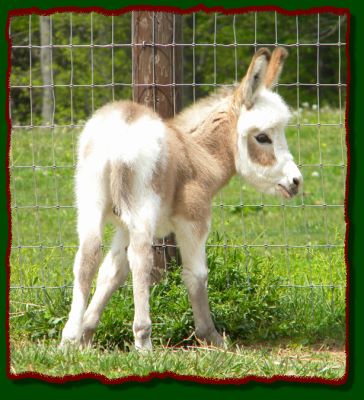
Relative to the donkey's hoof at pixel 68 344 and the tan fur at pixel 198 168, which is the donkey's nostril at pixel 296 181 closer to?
the tan fur at pixel 198 168

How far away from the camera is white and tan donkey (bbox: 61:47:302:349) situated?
5.69 m

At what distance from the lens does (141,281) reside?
224 inches

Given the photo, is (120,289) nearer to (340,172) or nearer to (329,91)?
(340,172)

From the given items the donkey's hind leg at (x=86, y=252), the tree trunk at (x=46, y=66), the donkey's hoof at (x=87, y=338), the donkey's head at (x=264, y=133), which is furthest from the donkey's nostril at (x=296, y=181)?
the tree trunk at (x=46, y=66)

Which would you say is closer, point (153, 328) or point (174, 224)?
point (174, 224)

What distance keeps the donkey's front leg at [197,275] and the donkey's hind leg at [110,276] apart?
1.42 ft

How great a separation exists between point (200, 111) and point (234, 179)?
5.06 metres

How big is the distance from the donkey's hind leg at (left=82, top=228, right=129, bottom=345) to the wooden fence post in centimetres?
109

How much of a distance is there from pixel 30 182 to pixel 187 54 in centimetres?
1242

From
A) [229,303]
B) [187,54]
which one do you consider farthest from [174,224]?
[187,54]

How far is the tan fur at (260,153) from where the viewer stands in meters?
6.38

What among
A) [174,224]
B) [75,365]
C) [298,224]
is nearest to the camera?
[75,365]

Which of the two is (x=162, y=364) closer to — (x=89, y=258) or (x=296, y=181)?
(x=89, y=258)

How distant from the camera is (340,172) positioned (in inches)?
452
